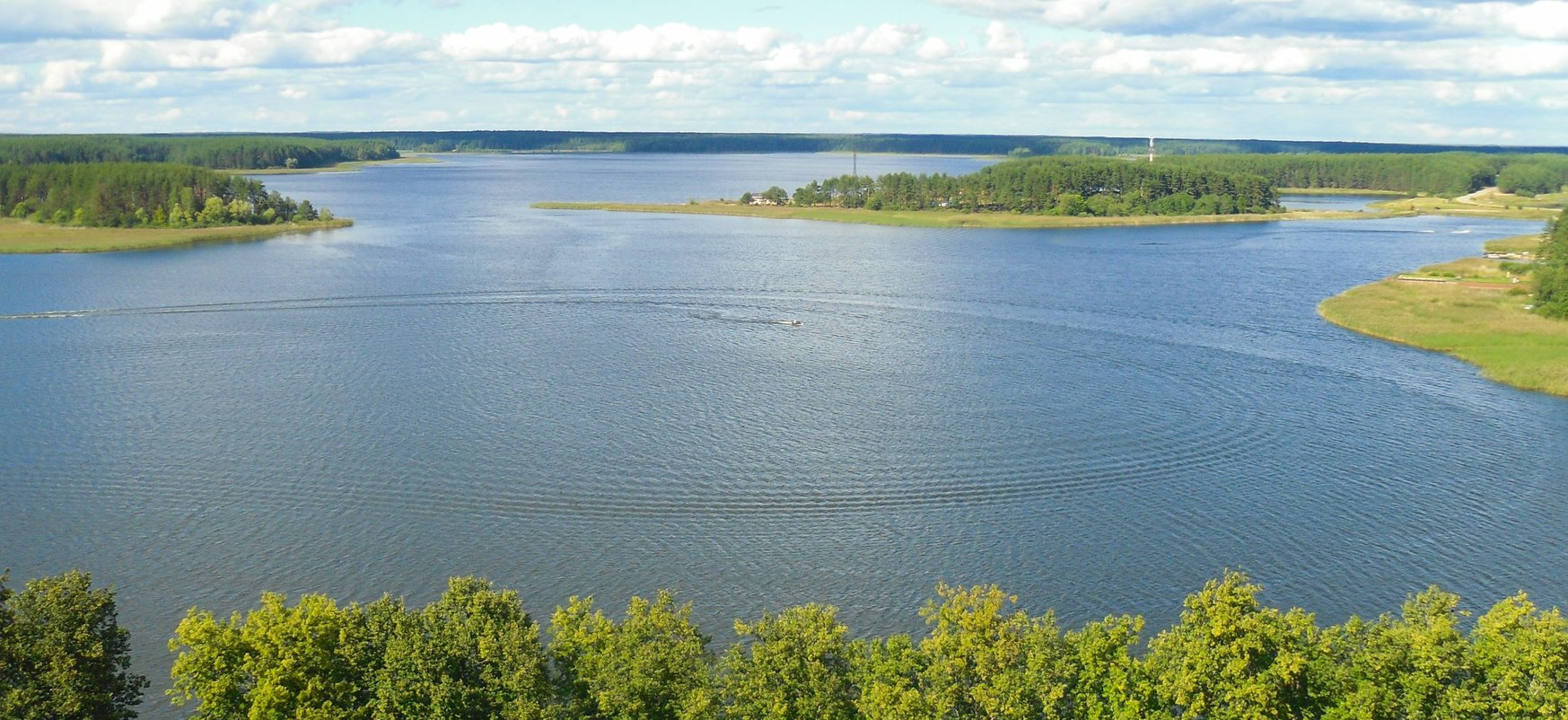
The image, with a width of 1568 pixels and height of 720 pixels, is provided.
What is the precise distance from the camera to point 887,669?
52.8ft

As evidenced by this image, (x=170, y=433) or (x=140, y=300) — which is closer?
(x=170, y=433)

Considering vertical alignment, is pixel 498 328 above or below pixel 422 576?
above

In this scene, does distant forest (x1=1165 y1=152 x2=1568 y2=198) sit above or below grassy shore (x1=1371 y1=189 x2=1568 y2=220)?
above

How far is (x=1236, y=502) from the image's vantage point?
87.6ft

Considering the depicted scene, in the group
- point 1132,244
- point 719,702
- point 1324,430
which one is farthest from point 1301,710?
point 1132,244

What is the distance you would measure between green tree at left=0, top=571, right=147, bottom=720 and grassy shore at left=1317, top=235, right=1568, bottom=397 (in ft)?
119

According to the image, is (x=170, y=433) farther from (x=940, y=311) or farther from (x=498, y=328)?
(x=940, y=311)

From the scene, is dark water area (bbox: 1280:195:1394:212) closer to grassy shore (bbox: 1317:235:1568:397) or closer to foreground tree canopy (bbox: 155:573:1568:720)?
grassy shore (bbox: 1317:235:1568:397)

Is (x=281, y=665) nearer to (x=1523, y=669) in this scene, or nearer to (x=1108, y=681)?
(x=1108, y=681)

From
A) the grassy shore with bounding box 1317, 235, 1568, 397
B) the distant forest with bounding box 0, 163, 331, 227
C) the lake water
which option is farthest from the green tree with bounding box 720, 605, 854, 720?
the distant forest with bounding box 0, 163, 331, 227

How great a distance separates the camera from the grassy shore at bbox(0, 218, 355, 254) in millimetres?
72438

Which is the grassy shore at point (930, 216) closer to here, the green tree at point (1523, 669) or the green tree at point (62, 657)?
the green tree at point (1523, 669)

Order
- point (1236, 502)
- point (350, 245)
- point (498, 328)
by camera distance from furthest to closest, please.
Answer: point (350, 245) < point (498, 328) < point (1236, 502)

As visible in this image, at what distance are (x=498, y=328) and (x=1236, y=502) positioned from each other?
27599mm
